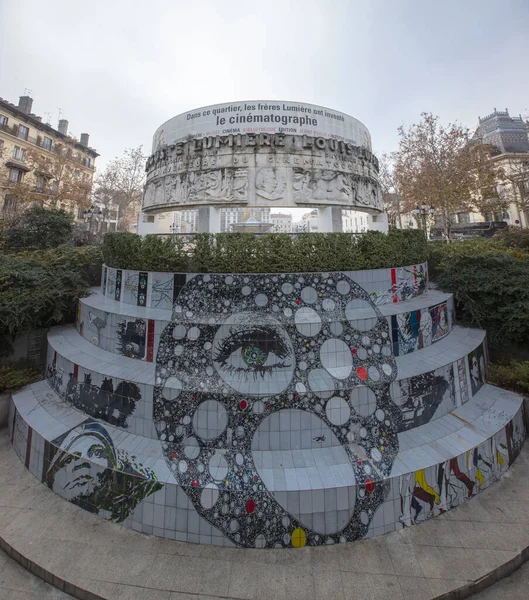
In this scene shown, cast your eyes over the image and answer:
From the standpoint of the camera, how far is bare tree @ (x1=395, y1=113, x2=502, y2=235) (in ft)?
70.6

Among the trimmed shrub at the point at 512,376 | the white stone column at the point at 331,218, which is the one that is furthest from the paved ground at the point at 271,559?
the white stone column at the point at 331,218

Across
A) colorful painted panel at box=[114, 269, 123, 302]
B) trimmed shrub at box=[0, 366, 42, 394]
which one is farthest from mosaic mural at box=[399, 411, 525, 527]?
trimmed shrub at box=[0, 366, 42, 394]

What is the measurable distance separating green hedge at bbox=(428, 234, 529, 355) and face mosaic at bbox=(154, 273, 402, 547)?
13.9ft

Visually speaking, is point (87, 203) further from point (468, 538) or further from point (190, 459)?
point (468, 538)

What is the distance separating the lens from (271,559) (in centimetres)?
436

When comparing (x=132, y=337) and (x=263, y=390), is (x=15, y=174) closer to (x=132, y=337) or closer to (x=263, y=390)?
(x=132, y=337)

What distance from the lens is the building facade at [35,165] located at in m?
22.6

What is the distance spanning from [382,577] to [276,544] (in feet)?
4.97

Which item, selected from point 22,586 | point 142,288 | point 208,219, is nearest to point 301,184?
point 208,219

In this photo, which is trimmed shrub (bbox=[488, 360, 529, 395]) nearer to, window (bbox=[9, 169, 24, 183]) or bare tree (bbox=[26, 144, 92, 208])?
bare tree (bbox=[26, 144, 92, 208])

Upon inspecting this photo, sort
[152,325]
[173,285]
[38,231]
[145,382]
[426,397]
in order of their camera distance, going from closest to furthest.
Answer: [145,382], [426,397], [152,325], [173,285], [38,231]

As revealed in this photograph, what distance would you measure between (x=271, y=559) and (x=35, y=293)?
9228 millimetres

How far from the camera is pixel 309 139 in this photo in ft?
40.6

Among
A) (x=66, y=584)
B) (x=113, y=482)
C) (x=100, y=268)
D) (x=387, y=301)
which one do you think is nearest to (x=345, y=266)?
(x=387, y=301)
